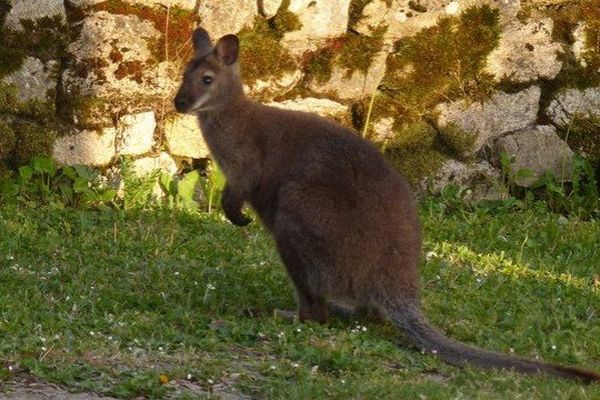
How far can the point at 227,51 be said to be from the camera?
720 centimetres

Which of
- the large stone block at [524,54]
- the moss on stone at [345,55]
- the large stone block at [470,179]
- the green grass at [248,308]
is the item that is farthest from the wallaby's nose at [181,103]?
the large stone block at [524,54]

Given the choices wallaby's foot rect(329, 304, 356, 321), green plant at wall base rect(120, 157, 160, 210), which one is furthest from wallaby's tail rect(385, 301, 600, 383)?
green plant at wall base rect(120, 157, 160, 210)

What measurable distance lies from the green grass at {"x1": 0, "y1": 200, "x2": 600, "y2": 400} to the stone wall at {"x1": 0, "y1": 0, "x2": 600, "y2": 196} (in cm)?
63

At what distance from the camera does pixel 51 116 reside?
29.9ft

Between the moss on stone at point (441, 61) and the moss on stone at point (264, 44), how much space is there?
34.2 inches

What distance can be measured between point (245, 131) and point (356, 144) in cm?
63

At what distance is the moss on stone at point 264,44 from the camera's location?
370 inches

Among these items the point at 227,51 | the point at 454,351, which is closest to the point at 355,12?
the point at 227,51

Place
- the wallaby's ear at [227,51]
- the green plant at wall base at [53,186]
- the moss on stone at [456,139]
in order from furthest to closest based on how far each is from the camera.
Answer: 1. the moss on stone at [456,139]
2. the green plant at wall base at [53,186]
3. the wallaby's ear at [227,51]

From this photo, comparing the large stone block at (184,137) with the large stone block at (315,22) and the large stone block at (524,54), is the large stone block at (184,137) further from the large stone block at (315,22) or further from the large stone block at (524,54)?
the large stone block at (524,54)

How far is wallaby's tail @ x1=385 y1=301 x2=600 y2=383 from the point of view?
18.8 feet

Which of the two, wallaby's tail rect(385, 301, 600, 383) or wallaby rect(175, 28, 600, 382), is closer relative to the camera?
wallaby's tail rect(385, 301, 600, 383)

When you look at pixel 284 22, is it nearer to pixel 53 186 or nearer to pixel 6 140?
pixel 53 186

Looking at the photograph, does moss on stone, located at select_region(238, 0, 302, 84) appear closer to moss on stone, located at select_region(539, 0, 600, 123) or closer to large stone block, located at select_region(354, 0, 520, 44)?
large stone block, located at select_region(354, 0, 520, 44)
